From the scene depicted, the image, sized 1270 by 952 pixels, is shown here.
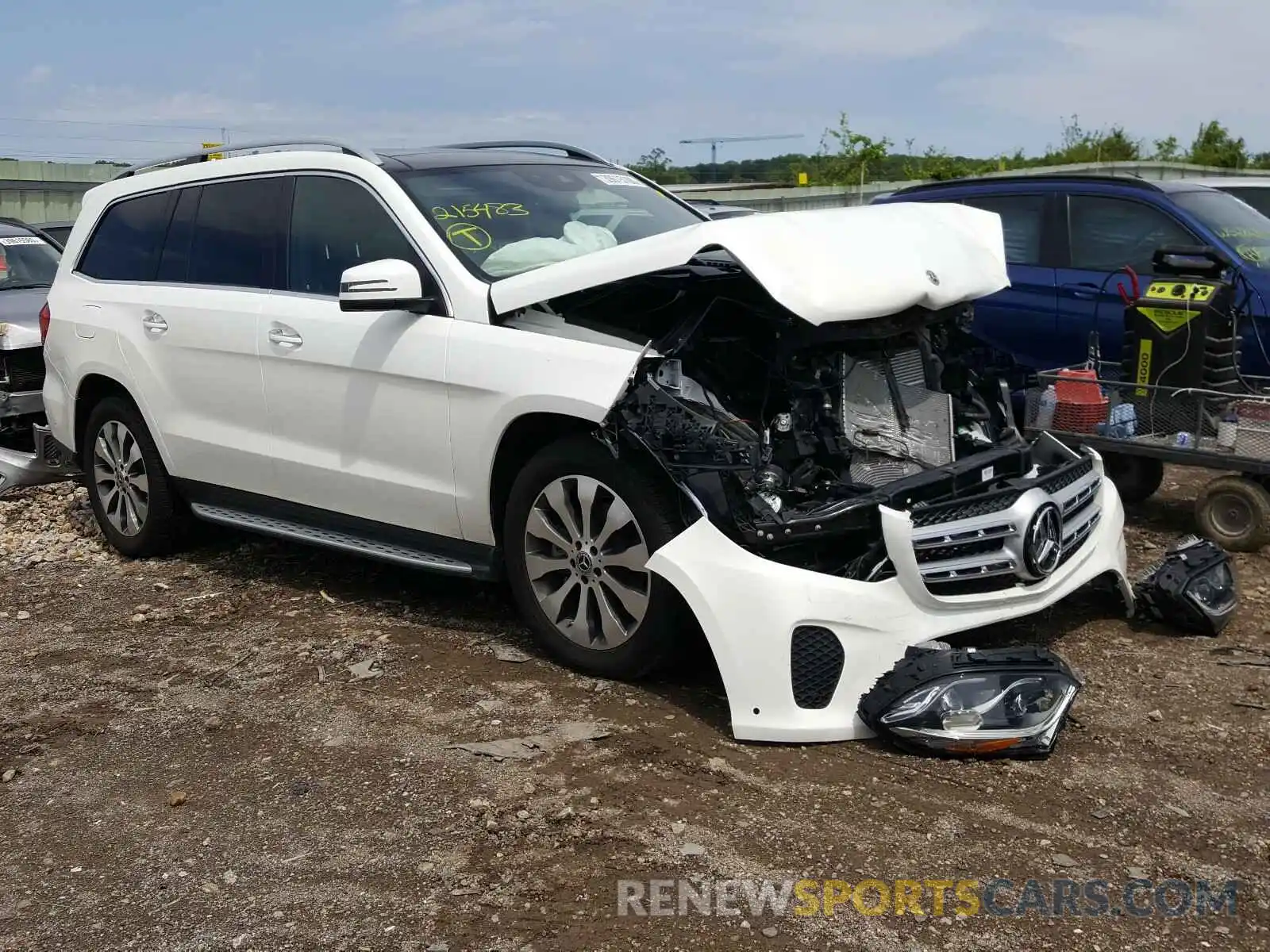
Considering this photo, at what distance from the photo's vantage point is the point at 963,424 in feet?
16.8

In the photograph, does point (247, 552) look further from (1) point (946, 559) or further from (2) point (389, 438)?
(1) point (946, 559)

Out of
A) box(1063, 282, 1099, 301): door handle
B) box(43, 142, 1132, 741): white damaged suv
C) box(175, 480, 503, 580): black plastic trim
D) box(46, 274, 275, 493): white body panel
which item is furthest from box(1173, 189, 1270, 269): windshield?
box(46, 274, 275, 493): white body panel

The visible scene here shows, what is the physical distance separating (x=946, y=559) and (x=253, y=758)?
237cm

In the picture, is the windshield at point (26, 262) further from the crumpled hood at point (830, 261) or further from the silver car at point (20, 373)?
the crumpled hood at point (830, 261)

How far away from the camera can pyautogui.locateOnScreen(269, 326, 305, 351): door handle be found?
5523 mm

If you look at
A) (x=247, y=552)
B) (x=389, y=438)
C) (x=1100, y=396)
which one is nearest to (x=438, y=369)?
(x=389, y=438)

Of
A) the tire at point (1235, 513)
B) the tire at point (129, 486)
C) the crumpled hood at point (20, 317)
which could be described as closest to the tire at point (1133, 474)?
the tire at point (1235, 513)

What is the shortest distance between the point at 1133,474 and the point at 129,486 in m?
5.39

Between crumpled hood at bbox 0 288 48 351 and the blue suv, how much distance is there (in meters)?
6.04

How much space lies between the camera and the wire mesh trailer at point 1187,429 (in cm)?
630

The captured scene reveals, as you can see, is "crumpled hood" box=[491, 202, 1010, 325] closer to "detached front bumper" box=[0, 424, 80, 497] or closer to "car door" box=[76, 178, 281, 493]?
"car door" box=[76, 178, 281, 493]

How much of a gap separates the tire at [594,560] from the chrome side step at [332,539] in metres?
0.40

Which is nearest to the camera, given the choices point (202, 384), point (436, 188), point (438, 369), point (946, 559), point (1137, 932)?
point (1137, 932)

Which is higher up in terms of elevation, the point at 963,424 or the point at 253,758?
the point at 963,424
